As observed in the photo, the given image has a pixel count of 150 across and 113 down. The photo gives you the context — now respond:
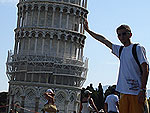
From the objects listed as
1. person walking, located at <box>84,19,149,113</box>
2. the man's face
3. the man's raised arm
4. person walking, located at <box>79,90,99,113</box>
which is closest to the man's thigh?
person walking, located at <box>84,19,149,113</box>

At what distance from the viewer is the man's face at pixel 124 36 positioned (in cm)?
527

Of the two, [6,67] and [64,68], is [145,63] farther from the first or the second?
[6,67]

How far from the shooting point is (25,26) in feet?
151

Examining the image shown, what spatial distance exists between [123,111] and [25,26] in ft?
137

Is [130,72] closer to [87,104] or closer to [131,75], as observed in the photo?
[131,75]

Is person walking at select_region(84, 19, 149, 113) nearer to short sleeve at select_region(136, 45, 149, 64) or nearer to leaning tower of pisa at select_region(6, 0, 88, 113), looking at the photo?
short sleeve at select_region(136, 45, 149, 64)

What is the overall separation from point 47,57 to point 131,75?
39.1 metres

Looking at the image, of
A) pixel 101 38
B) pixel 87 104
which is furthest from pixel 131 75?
pixel 87 104

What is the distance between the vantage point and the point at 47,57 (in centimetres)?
4391

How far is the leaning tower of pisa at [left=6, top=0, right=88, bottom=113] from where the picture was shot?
43.7 metres

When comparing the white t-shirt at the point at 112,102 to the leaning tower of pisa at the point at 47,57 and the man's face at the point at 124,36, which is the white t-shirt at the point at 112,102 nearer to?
the man's face at the point at 124,36

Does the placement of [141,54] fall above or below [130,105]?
above

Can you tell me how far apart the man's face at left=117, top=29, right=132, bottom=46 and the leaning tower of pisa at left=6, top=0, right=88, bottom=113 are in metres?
38.3

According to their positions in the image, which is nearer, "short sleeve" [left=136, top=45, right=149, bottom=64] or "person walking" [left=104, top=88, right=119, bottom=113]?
"short sleeve" [left=136, top=45, right=149, bottom=64]
